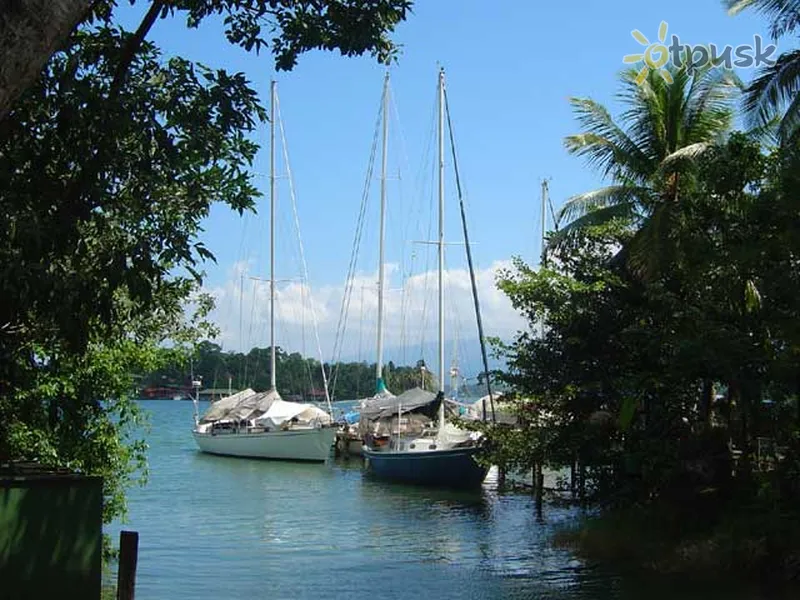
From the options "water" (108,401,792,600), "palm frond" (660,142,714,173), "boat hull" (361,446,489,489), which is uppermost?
"palm frond" (660,142,714,173)

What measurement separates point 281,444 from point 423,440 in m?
12.5

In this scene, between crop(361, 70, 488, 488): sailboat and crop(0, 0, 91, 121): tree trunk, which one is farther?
crop(361, 70, 488, 488): sailboat

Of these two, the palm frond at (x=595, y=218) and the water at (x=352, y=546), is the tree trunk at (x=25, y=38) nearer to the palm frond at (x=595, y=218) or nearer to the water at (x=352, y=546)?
the water at (x=352, y=546)

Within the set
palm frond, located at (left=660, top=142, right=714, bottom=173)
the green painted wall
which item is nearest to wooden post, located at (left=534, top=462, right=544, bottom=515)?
palm frond, located at (left=660, top=142, right=714, bottom=173)

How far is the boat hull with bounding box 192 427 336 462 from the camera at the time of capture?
49.1 meters

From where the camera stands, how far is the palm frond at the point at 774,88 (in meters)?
17.7

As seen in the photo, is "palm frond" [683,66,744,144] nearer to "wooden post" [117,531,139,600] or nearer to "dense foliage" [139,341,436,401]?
"wooden post" [117,531,139,600]

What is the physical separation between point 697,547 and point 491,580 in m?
4.01

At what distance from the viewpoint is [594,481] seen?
23.0m

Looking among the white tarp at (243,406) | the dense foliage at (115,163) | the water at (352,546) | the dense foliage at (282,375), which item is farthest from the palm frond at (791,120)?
the dense foliage at (282,375)

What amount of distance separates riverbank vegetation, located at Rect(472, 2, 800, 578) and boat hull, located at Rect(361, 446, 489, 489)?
1135cm

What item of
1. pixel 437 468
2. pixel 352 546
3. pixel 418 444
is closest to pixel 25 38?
pixel 352 546

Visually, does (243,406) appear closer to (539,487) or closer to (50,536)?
(539,487)

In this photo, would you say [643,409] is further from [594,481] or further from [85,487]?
[85,487]
